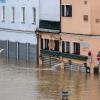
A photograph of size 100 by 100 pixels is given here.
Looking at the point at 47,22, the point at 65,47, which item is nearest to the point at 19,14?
the point at 47,22

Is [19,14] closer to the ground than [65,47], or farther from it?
farther from it

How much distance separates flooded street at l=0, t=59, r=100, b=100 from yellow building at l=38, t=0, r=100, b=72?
1670 mm

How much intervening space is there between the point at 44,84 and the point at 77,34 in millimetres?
9133

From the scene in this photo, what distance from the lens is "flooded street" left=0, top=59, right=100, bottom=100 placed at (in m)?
38.2

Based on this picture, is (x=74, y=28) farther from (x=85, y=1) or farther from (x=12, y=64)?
(x=12, y=64)

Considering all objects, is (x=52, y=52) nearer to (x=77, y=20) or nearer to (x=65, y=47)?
(x=65, y=47)

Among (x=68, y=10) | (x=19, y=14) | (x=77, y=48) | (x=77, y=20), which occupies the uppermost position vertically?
(x=68, y=10)

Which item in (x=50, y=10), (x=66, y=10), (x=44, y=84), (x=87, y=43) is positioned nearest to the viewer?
(x=44, y=84)

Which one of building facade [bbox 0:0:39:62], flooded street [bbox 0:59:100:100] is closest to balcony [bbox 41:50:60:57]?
flooded street [bbox 0:59:100:100]

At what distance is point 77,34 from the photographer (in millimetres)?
51969

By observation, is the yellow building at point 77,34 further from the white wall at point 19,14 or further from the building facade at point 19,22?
the white wall at point 19,14

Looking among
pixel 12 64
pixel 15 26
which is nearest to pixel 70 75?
pixel 12 64

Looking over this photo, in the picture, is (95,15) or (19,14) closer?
(95,15)

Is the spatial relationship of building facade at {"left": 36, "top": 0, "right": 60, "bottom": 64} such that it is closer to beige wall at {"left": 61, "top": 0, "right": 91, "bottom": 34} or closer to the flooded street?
beige wall at {"left": 61, "top": 0, "right": 91, "bottom": 34}
